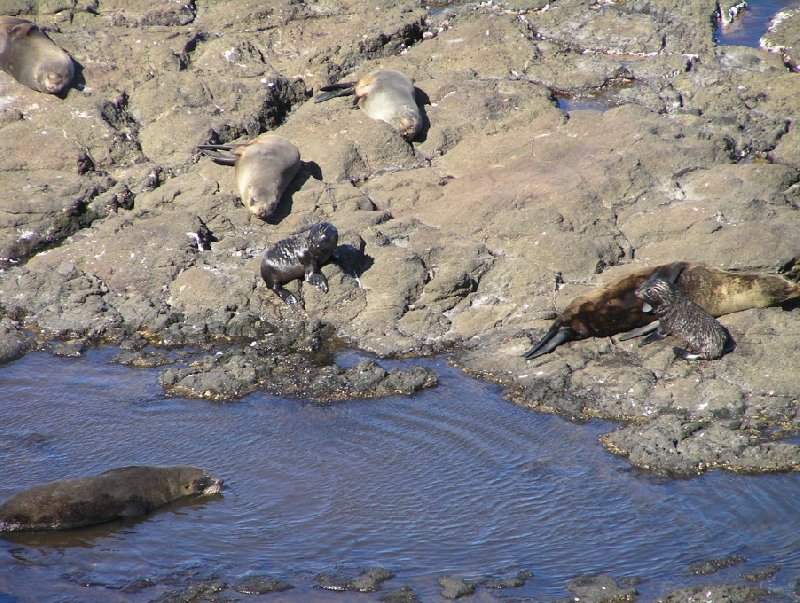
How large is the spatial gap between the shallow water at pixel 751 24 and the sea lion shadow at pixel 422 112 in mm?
4507

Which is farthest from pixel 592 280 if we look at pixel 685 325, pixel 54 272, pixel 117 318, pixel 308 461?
pixel 54 272

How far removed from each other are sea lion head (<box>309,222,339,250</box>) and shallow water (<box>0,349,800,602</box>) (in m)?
1.71

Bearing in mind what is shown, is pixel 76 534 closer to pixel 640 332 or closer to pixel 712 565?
pixel 712 565

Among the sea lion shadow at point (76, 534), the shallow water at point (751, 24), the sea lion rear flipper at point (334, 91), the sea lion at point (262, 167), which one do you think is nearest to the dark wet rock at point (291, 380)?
the sea lion shadow at point (76, 534)

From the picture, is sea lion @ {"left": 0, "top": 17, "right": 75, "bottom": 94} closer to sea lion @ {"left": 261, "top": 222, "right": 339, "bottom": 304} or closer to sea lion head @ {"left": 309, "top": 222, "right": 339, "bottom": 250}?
sea lion @ {"left": 261, "top": 222, "right": 339, "bottom": 304}

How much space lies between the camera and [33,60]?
1206 cm

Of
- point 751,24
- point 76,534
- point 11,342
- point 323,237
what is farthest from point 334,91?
point 76,534

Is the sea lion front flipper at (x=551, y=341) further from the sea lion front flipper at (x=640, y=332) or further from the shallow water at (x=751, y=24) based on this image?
the shallow water at (x=751, y=24)

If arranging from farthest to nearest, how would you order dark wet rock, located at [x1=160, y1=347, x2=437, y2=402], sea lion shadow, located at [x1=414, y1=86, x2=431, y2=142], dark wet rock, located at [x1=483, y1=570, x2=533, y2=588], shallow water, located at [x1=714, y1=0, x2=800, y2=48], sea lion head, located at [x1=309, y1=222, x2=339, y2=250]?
shallow water, located at [x1=714, y1=0, x2=800, y2=48], sea lion shadow, located at [x1=414, y1=86, x2=431, y2=142], sea lion head, located at [x1=309, y1=222, x2=339, y2=250], dark wet rock, located at [x1=160, y1=347, x2=437, y2=402], dark wet rock, located at [x1=483, y1=570, x2=533, y2=588]

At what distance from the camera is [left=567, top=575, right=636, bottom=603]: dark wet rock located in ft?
19.0

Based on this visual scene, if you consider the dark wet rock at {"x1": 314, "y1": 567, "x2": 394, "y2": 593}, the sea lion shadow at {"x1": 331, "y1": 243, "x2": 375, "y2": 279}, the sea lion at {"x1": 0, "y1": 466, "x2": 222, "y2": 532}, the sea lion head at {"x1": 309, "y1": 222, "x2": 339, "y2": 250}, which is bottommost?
the dark wet rock at {"x1": 314, "y1": 567, "x2": 394, "y2": 593}

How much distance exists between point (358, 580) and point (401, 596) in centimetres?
33

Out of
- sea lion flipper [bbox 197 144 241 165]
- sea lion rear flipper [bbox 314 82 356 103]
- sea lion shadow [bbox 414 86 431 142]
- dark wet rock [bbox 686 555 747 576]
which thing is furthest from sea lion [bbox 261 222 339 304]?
dark wet rock [bbox 686 555 747 576]

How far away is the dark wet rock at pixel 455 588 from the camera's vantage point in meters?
5.86
